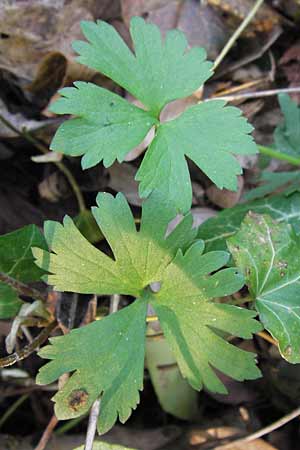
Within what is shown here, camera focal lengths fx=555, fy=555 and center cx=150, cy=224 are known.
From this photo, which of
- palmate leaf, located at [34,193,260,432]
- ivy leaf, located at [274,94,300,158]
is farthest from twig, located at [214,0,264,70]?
palmate leaf, located at [34,193,260,432]

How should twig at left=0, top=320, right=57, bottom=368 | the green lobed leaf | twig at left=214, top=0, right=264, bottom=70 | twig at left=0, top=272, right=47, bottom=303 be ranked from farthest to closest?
twig at left=214, top=0, right=264, bottom=70
the green lobed leaf
twig at left=0, top=272, right=47, bottom=303
twig at left=0, top=320, right=57, bottom=368

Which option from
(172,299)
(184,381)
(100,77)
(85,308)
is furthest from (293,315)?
(100,77)

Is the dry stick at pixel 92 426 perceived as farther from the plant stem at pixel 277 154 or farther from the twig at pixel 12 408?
the plant stem at pixel 277 154

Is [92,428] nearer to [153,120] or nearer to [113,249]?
[113,249]

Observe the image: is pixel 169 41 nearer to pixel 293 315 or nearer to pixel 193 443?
pixel 293 315

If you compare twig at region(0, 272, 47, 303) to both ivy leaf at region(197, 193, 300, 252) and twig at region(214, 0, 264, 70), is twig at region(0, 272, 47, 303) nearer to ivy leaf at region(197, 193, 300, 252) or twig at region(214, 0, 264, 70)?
ivy leaf at region(197, 193, 300, 252)

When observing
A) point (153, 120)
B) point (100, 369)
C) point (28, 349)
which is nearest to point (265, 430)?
point (100, 369)

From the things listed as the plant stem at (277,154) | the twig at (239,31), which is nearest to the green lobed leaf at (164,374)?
the plant stem at (277,154)
